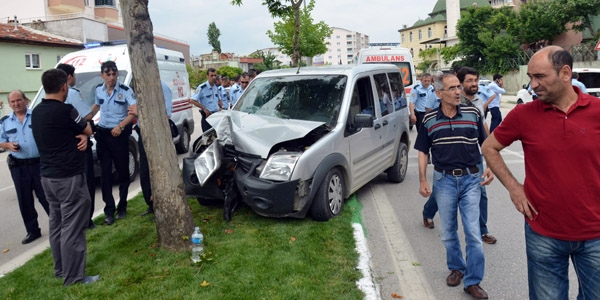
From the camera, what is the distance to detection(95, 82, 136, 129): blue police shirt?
6.06 metres

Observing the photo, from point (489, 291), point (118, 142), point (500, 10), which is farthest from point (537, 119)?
point (500, 10)

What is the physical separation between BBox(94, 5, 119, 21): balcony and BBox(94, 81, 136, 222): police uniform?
164ft

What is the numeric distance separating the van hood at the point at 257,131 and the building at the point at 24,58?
25067 mm

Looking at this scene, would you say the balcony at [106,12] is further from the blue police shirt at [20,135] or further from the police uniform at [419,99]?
the blue police shirt at [20,135]

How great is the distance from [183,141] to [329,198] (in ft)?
23.6

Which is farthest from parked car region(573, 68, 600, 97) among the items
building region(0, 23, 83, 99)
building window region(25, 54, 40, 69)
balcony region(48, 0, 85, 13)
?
balcony region(48, 0, 85, 13)

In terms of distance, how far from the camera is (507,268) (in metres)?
4.43

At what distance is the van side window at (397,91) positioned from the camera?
794cm

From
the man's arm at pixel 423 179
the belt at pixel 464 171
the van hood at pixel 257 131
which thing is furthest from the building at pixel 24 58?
the belt at pixel 464 171

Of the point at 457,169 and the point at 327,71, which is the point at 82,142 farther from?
the point at 327,71

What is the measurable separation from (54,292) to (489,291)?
3.63 meters

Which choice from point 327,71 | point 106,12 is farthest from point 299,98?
point 106,12

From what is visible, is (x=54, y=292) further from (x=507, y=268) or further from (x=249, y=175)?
(x=507, y=268)

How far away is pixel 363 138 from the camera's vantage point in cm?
649
